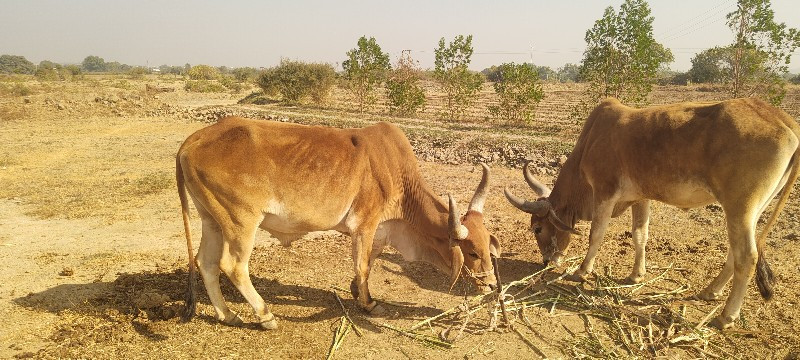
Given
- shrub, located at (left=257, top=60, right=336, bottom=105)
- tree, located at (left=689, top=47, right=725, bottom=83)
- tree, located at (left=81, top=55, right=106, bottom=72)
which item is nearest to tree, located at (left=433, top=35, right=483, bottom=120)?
shrub, located at (left=257, top=60, right=336, bottom=105)

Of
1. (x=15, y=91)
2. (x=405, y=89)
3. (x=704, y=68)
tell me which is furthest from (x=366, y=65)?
(x=704, y=68)

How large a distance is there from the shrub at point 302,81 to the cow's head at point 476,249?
27687mm

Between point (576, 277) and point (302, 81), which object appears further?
point (302, 81)

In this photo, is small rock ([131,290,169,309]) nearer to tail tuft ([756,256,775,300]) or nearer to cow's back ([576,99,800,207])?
cow's back ([576,99,800,207])

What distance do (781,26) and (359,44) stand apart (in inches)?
747

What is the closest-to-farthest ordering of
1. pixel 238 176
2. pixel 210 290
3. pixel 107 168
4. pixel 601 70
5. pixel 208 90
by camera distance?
pixel 238 176, pixel 210 290, pixel 107 168, pixel 601 70, pixel 208 90

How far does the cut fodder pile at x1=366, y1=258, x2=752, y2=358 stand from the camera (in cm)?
486

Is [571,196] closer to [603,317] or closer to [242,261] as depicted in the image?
[603,317]

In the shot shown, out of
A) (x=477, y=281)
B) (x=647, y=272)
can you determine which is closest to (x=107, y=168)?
(x=477, y=281)

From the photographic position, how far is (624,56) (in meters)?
18.1

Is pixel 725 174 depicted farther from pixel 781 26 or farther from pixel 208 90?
pixel 208 90

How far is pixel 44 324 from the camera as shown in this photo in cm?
504

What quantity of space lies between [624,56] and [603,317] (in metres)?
15.4

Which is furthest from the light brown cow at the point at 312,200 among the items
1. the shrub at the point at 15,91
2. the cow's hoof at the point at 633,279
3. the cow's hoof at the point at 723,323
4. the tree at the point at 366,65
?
the shrub at the point at 15,91
